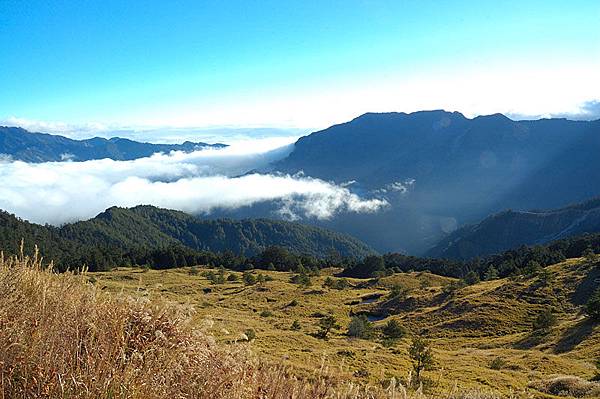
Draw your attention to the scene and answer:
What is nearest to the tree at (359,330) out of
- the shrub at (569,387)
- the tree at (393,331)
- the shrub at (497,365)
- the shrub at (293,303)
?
the tree at (393,331)

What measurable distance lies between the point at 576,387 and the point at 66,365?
81.1 feet

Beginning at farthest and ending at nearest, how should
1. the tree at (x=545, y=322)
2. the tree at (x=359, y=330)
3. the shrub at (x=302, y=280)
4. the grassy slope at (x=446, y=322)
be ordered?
the shrub at (x=302, y=280), the tree at (x=545, y=322), the tree at (x=359, y=330), the grassy slope at (x=446, y=322)

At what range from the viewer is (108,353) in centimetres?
429

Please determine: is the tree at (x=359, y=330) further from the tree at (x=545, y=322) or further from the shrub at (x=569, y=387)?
the shrub at (x=569, y=387)

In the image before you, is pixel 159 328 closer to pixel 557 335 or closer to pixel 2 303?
pixel 2 303

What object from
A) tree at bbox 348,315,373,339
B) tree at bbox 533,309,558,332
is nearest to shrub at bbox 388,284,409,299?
tree at bbox 533,309,558,332

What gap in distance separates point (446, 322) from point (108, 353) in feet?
177

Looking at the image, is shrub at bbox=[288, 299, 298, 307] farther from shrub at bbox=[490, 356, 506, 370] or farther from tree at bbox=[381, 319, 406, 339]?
shrub at bbox=[490, 356, 506, 370]

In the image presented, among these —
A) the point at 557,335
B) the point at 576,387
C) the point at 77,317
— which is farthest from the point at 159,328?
the point at 557,335

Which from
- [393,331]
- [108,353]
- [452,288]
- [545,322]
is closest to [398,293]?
[452,288]

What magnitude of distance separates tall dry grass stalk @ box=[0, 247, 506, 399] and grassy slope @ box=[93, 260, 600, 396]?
12.5 metres

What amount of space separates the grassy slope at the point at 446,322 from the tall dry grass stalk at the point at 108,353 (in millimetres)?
12469

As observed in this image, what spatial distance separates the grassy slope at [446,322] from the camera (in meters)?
27.2

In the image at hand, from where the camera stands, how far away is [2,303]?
5.26m
